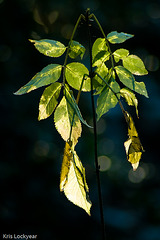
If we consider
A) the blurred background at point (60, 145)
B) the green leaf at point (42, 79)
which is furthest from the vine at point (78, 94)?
the blurred background at point (60, 145)

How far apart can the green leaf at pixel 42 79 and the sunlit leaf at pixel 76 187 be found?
0.40ft

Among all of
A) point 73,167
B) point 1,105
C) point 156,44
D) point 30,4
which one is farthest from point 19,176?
point 73,167

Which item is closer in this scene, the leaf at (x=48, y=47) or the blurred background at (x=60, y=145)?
the leaf at (x=48, y=47)

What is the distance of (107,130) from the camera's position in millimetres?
3316

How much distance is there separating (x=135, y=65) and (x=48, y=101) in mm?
163

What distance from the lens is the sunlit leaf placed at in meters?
0.50

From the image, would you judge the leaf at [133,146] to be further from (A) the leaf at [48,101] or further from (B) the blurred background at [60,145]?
(B) the blurred background at [60,145]

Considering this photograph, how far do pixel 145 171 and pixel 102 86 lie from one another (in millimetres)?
3154

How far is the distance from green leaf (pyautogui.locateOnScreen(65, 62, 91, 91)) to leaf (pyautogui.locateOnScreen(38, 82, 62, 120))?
0.03 meters

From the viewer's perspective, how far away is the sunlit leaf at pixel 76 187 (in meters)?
0.50

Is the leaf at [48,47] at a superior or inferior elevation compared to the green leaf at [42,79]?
superior

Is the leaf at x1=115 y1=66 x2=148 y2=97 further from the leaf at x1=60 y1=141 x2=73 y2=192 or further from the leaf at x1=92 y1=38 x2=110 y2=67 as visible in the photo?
the leaf at x1=60 y1=141 x2=73 y2=192

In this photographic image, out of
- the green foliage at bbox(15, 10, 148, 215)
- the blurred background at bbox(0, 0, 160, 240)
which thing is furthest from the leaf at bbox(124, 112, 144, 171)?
the blurred background at bbox(0, 0, 160, 240)

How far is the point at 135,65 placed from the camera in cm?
57
